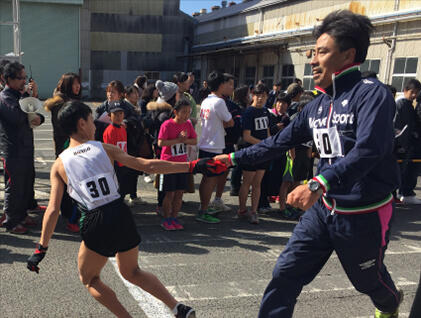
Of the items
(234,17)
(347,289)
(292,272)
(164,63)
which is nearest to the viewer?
(292,272)

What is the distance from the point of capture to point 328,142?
260 cm

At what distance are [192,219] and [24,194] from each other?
7.57 ft

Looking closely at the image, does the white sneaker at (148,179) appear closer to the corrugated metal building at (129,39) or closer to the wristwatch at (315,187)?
the wristwatch at (315,187)

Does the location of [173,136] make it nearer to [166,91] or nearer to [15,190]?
[166,91]

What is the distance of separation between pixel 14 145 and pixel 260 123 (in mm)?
3285

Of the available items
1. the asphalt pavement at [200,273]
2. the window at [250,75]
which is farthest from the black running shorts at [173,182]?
the window at [250,75]

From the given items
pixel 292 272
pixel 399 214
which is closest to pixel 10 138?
pixel 292 272

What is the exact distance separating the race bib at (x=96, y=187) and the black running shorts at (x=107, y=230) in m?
0.08

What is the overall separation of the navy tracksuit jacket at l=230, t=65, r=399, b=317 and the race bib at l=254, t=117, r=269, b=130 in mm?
2911

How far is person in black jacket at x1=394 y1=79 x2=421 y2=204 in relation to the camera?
7.05 meters

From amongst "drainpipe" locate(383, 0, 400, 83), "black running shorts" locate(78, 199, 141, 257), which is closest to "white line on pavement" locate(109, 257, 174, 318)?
"black running shorts" locate(78, 199, 141, 257)

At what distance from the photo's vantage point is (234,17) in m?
29.6

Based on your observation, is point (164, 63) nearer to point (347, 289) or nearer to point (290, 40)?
point (290, 40)

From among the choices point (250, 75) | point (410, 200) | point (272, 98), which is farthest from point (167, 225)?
point (250, 75)
